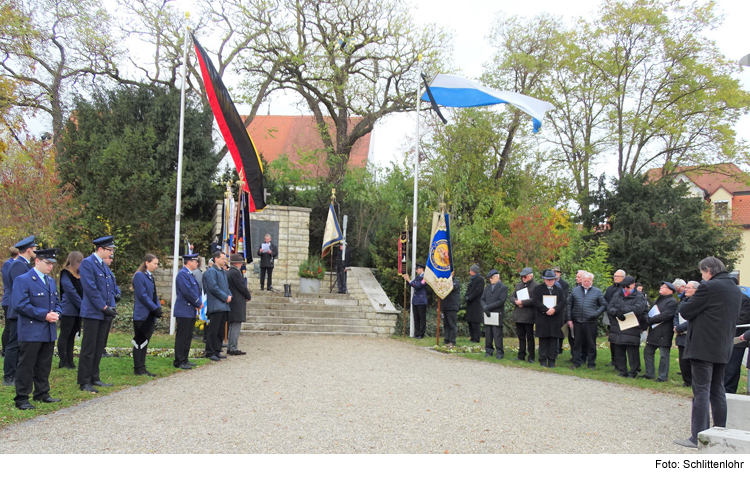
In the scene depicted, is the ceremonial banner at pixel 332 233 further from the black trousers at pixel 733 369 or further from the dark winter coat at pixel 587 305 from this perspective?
the black trousers at pixel 733 369

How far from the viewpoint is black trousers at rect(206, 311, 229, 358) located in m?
10.0

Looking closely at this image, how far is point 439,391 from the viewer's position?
7.29 m

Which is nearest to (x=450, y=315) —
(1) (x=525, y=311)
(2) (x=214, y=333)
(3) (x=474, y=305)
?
(3) (x=474, y=305)

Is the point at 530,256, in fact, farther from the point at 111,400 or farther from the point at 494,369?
the point at 111,400

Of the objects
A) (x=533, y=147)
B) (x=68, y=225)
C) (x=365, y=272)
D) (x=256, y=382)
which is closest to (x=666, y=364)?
(x=256, y=382)

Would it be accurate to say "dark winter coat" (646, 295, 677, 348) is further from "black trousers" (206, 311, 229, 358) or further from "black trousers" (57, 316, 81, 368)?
"black trousers" (57, 316, 81, 368)

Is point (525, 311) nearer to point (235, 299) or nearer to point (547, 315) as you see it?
point (547, 315)

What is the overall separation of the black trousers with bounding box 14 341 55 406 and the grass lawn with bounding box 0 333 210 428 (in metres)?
0.14

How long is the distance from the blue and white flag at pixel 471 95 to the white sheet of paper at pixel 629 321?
7591mm

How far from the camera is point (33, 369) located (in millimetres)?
6062

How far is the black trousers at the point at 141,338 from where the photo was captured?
25.6ft

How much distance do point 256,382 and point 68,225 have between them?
11348mm

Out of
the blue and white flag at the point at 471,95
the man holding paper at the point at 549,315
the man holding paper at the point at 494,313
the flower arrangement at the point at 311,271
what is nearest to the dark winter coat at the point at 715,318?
the man holding paper at the point at 549,315

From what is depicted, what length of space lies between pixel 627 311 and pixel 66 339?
8844mm
